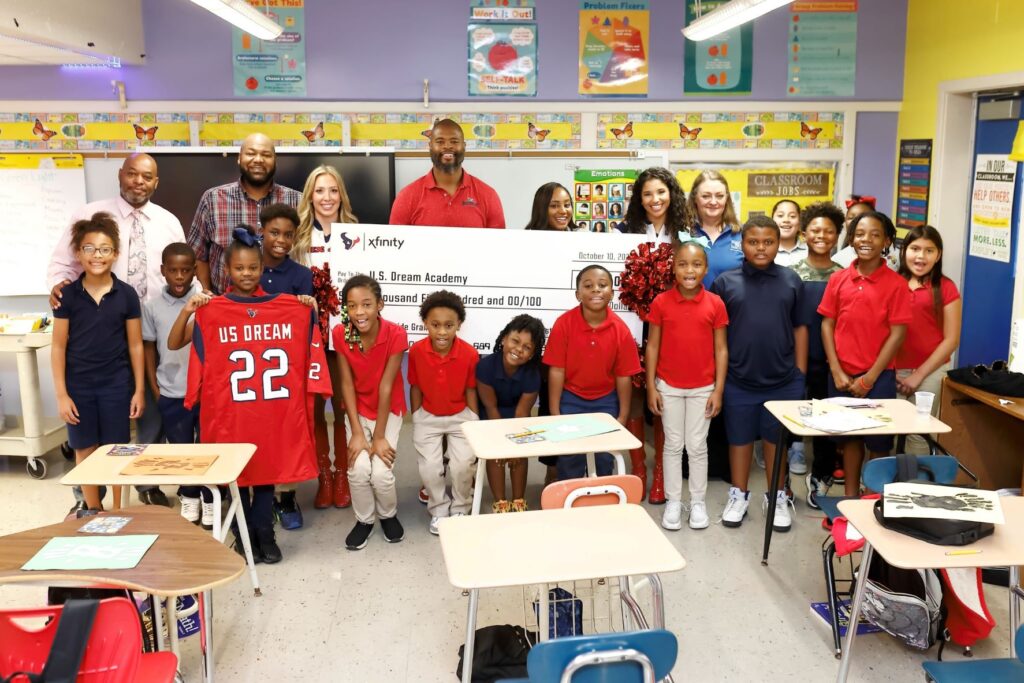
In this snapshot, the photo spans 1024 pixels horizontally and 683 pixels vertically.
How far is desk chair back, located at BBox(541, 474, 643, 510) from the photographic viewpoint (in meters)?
2.91

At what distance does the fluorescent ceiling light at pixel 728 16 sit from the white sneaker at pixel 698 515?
105 inches

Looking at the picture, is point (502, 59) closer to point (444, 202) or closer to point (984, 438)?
point (444, 202)

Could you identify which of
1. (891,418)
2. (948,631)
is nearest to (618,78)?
(891,418)

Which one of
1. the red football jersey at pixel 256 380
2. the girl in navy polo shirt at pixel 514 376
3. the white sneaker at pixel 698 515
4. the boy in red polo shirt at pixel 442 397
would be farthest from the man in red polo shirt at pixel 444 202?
the white sneaker at pixel 698 515

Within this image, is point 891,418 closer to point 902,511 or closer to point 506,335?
point 902,511

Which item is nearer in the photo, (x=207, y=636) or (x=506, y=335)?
(x=207, y=636)

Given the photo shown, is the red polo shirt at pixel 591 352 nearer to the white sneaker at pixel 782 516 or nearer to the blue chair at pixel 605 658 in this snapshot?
the white sneaker at pixel 782 516

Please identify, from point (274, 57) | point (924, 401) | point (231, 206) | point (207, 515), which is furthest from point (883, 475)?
point (274, 57)

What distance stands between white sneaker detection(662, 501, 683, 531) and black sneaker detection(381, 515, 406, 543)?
123 cm

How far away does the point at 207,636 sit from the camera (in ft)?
9.34

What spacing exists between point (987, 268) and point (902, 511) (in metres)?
3.91

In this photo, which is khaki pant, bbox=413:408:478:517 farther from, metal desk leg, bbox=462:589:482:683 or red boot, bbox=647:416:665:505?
metal desk leg, bbox=462:589:482:683

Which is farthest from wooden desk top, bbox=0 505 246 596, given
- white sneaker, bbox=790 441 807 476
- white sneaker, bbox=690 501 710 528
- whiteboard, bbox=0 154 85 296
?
whiteboard, bbox=0 154 85 296

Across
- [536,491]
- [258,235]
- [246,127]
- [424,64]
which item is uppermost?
[424,64]
